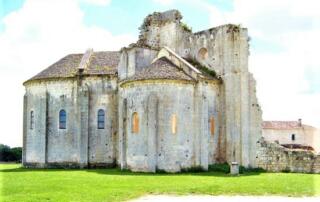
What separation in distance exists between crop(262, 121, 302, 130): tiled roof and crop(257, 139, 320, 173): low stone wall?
175 ft

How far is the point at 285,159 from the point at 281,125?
185 feet

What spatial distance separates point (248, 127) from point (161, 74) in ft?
28.1

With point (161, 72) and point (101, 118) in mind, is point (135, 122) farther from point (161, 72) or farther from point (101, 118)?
point (101, 118)

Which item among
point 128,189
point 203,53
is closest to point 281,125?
point 203,53

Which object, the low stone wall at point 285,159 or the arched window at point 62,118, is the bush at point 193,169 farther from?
the arched window at point 62,118

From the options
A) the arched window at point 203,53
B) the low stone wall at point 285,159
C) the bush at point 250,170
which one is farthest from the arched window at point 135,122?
the low stone wall at point 285,159

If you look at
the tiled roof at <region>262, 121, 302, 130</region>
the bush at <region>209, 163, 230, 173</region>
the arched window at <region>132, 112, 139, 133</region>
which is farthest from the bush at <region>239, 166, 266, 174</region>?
the tiled roof at <region>262, 121, 302, 130</region>

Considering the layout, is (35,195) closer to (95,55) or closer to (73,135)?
(73,135)

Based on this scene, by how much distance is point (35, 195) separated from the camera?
24484 mm

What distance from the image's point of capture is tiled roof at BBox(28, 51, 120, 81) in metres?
49.3

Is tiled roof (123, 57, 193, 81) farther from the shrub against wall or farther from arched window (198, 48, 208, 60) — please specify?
the shrub against wall

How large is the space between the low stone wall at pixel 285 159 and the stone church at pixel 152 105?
3.05ft

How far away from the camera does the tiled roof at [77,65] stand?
162ft

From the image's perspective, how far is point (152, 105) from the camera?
4000 centimetres
